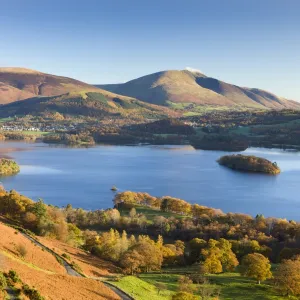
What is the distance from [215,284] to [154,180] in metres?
76.1

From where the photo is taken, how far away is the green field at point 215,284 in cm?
2594

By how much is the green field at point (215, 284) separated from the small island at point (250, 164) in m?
92.6

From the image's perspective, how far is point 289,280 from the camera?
29.2 meters

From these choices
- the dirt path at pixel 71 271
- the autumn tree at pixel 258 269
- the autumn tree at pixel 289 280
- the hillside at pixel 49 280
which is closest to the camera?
the hillside at pixel 49 280

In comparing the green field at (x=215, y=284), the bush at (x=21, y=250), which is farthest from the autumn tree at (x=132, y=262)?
the bush at (x=21, y=250)

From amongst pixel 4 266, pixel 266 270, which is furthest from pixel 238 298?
pixel 4 266

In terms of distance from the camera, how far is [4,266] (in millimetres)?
20672

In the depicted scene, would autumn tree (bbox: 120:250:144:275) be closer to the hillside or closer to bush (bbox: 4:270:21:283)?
the hillside

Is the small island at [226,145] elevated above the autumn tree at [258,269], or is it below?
above

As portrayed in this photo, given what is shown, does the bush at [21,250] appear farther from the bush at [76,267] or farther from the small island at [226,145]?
the small island at [226,145]

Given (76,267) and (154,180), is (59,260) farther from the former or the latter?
(154,180)

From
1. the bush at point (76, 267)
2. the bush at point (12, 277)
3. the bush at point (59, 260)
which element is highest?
the bush at point (12, 277)

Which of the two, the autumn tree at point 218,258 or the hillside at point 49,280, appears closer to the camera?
the hillside at point 49,280

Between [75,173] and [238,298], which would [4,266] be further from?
[75,173]
